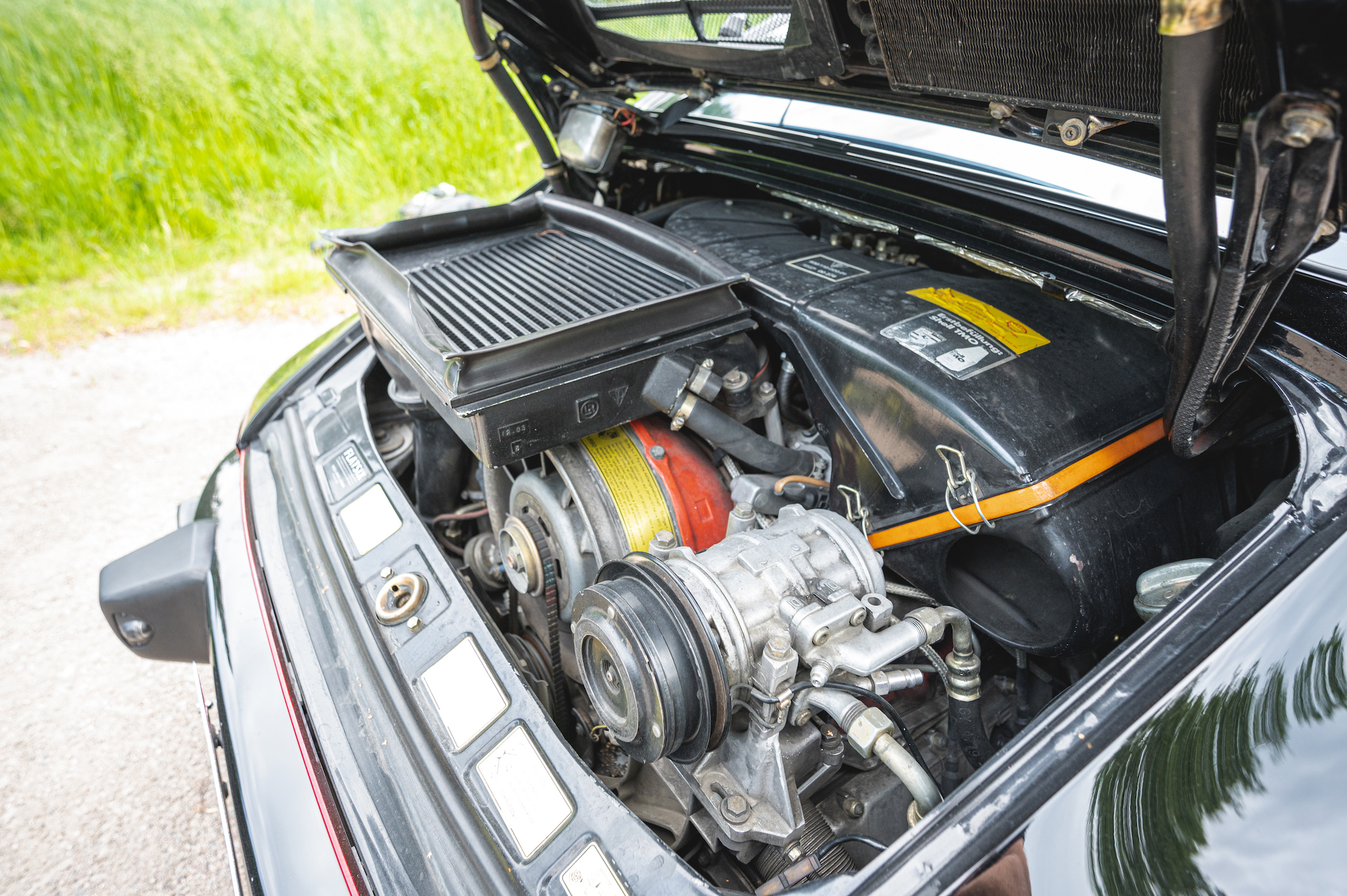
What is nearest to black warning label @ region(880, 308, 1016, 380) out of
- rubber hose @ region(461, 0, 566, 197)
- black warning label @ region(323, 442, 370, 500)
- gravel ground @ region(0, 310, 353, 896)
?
black warning label @ region(323, 442, 370, 500)

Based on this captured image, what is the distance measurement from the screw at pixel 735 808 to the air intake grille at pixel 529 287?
2.25 ft

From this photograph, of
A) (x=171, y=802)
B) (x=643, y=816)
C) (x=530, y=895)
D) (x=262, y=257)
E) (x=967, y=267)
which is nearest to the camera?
(x=530, y=895)

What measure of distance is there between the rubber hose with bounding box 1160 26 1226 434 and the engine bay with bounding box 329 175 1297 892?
0.22m

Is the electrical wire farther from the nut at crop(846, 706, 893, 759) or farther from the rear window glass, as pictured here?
the rear window glass

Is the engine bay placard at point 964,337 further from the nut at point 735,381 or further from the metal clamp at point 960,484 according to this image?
the nut at point 735,381

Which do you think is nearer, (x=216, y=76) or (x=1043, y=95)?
(x=1043, y=95)

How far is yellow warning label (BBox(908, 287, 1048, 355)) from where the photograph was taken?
1158mm

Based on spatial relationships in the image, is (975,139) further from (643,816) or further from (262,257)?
(262,257)

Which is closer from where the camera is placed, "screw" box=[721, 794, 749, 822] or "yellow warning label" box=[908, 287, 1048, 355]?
"screw" box=[721, 794, 749, 822]

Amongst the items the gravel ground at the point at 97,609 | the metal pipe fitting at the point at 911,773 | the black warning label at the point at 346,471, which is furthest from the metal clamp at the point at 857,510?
the gravel ground at the point at 97,609

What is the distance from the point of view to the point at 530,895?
0.90 metres

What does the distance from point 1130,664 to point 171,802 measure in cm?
205

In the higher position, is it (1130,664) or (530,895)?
(1130,664)

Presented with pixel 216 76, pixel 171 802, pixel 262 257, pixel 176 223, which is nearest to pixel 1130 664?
pixel 171 802
